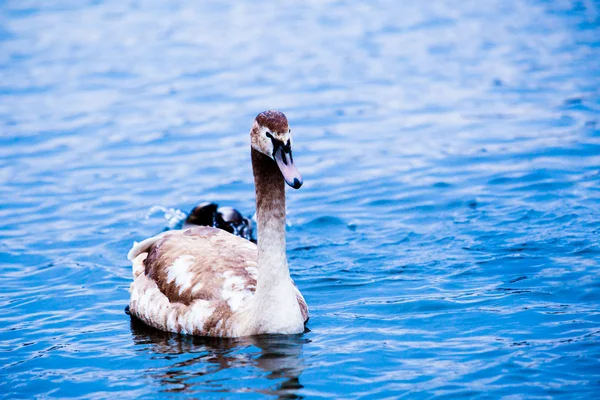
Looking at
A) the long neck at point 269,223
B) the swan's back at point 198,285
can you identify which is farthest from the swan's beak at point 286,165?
the swan's back at point 198,285

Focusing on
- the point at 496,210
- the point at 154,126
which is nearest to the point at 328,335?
the point at 496,210

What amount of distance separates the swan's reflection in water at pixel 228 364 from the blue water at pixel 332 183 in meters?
0.03

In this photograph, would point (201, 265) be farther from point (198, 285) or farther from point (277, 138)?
point (277, 138)

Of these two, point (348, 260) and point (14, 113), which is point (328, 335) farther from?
point (14, 113)

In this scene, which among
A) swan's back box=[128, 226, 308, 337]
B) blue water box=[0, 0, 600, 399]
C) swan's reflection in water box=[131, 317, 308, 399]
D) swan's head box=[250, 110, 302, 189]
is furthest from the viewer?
swan's back box=[128, 226, 308, 337]

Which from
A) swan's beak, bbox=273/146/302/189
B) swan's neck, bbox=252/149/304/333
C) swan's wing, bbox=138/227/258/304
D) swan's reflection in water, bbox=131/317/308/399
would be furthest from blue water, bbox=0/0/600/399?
swan's beak, bbox=273/146/302/189

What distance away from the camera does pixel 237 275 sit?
991cm

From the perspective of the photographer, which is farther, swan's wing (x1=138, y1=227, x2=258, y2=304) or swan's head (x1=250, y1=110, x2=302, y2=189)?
swan's wing (x1=138, y1=227, x2=258, y2=304)

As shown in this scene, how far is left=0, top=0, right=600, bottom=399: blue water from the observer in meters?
8.92

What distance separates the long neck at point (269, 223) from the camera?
30.5ft

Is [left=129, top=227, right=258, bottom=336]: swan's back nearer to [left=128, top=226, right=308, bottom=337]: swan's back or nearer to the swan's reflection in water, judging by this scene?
[left=128, top=226, right=308, bottom=337]: swan's back

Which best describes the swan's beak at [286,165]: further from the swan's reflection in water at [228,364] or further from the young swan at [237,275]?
the swan's reflection in water at [228,364]

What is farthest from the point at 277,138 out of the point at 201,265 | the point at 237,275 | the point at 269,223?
the point at 201,265

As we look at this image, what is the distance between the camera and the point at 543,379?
8.17 metres
